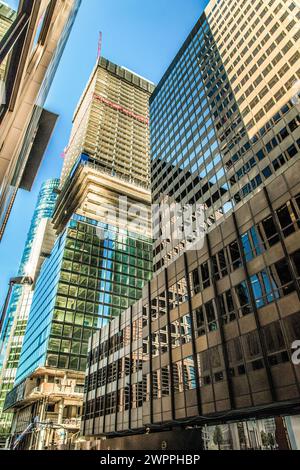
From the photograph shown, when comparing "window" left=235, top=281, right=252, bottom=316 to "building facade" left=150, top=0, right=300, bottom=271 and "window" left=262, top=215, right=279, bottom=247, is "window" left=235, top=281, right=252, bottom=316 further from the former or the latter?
"building facade" left=150, top=0, right=300, bottom=271

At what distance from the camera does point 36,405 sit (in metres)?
55.3

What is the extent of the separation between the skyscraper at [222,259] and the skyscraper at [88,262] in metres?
14.0

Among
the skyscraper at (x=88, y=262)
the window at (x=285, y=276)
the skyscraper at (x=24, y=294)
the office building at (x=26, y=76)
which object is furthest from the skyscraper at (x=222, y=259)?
→ the skyscraper at (x=24, y=294)

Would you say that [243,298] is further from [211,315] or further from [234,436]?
[234,436]

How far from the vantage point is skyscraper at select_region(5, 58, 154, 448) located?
182 ft

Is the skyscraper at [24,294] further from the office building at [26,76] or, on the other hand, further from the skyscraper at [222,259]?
the office building at [26,76]

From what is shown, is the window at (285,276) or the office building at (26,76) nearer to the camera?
the office building at (26,76)

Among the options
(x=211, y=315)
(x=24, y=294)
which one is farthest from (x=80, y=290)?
(x=24, y=294)

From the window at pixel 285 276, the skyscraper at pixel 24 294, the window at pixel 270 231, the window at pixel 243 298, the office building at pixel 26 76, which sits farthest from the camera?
the skyscraper at pixel 24 294

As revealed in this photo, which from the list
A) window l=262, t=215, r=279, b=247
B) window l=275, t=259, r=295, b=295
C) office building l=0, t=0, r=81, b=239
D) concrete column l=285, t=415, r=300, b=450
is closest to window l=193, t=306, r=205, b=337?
window l=275, t=259, r=295, b=295

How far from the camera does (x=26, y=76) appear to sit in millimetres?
8992

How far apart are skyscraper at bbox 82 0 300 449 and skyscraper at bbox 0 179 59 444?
180 ft

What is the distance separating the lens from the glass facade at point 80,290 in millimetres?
56375

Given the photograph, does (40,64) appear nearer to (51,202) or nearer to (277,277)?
(277,277)
